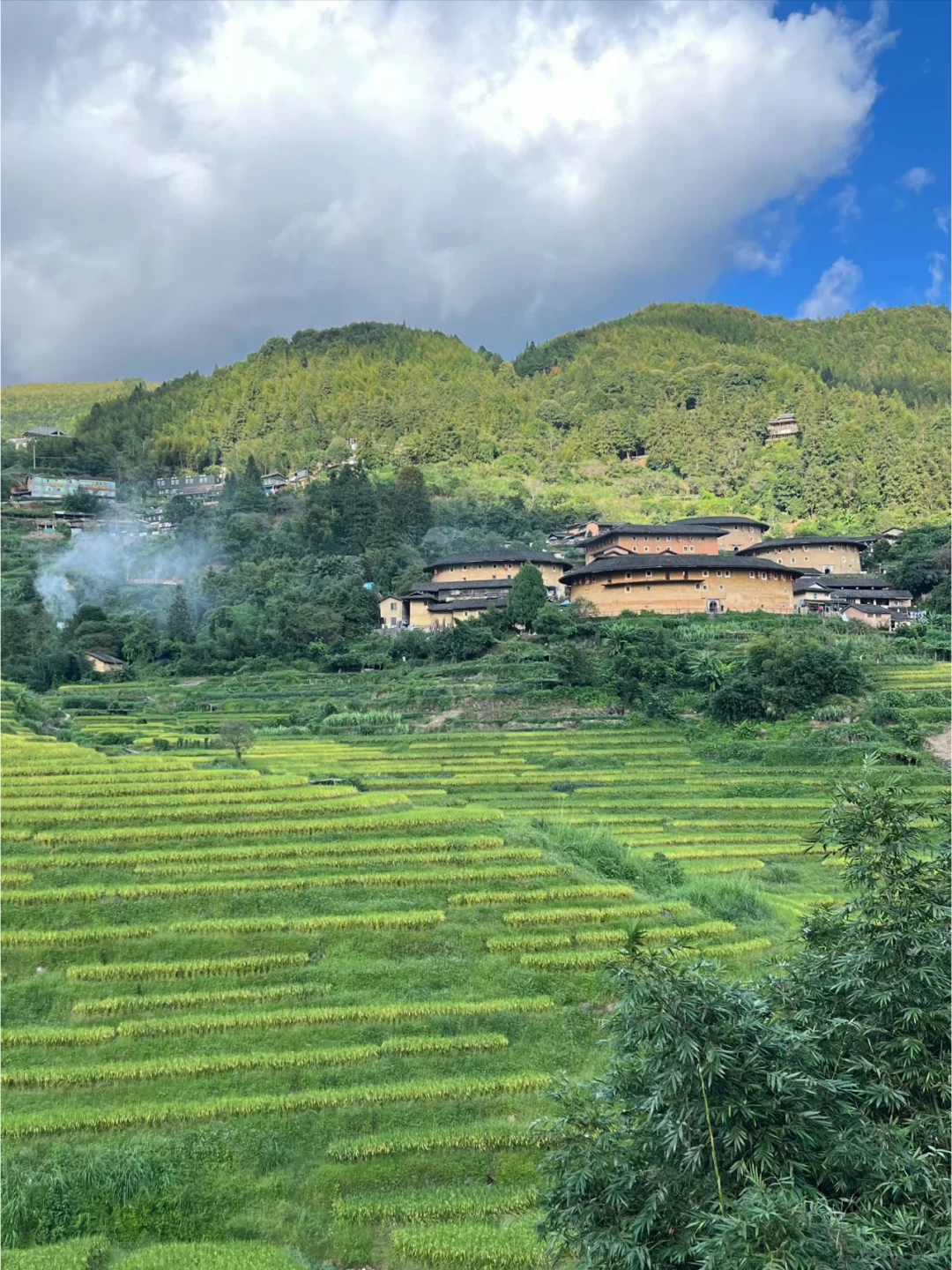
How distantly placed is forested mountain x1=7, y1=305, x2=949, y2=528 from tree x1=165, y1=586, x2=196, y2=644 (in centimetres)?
4655

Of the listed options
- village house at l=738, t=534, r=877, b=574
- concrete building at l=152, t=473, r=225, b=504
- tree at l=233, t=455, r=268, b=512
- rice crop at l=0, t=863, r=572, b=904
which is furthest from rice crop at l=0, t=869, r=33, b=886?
concrete building at l=152, t=473, r=225, b=504

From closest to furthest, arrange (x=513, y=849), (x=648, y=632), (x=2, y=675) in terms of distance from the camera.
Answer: (x=513, y=849), (x=648, y=632), (x=2, y=675)

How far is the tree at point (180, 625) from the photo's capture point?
63.7 meters

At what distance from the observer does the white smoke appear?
242ft

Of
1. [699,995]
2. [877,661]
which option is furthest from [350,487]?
[699,995]

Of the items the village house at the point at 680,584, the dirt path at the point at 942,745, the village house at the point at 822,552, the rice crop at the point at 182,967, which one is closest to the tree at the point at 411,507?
the village house at the point at 680,584

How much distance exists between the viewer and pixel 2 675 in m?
54.5

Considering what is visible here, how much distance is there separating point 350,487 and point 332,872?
74.9 meters

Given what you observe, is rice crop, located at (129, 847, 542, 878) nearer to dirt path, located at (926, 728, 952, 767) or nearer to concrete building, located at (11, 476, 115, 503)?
dirt path, located at (926, 728, 952, 767)

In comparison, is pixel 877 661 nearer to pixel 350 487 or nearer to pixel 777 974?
pixel 777 974

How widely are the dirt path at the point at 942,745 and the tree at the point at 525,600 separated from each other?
26093 mm

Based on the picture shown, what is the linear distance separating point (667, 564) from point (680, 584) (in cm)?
197

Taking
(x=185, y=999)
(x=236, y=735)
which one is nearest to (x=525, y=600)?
(x=236, y=735)

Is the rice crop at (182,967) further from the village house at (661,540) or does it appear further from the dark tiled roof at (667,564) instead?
the village house at (661,540)
